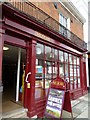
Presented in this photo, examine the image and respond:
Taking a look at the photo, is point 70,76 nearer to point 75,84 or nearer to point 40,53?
point 75,84

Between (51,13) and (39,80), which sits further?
(51,13)

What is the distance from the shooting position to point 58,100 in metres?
5.34

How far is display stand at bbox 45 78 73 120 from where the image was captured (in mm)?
5211

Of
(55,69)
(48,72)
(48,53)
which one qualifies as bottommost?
(48,72)

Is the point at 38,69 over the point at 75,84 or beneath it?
over

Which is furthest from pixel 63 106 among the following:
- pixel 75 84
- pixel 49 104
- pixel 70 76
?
pixel 75 84

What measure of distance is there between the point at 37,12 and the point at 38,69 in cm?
254

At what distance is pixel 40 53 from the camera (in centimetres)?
645

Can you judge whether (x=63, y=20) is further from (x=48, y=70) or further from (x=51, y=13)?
(x=48, y=70)

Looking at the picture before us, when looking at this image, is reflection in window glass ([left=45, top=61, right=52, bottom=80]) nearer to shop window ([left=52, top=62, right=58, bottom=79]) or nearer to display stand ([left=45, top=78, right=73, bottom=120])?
shop window ([left=52, top=62, right=58, bottom=79])

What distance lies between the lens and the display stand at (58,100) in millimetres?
5211

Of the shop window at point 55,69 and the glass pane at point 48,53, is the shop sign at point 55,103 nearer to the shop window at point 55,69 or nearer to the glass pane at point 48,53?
the shop window at point 55,69

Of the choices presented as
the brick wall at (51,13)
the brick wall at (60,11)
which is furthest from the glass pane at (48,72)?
the brick wall at (60,11)

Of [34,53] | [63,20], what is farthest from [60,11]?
[34,53]
